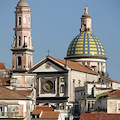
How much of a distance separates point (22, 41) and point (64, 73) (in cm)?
1491

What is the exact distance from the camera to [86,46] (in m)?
164

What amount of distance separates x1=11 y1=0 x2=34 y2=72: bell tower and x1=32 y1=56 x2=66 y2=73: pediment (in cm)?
846

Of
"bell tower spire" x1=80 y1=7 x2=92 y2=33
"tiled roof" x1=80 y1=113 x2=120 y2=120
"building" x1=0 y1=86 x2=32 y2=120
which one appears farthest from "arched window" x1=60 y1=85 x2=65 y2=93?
"tiled roof" x1=80 y1=113 x2=120 y2=120

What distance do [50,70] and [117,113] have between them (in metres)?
31.2

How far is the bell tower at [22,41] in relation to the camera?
503 feet

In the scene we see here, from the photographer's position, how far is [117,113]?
11531 centimetres

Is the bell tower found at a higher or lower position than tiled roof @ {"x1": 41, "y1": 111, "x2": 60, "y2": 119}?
higher

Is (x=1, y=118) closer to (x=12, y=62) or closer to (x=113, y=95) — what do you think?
(x=113, y=95)

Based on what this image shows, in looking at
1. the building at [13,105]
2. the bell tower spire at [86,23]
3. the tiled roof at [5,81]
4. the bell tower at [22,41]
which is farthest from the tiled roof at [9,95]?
the bell tower spire at [86,23]

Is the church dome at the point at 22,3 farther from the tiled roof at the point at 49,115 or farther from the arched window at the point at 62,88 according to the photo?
the tiled roof at the point at 49,115

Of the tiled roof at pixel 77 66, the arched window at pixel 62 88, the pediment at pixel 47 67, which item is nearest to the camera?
the arched window at pixel 62 88

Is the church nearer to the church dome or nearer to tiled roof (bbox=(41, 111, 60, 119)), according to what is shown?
the church dome

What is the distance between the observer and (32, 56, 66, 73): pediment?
143 meters

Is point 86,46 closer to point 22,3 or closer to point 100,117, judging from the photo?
point 22,3
